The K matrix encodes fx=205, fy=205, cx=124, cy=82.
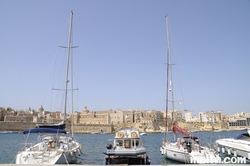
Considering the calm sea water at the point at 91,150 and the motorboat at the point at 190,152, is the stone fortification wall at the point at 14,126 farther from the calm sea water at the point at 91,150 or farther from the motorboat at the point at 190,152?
the motorboat at the point at 190,152

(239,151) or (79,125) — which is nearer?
(239,151)

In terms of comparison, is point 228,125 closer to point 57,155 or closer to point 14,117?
point 14,117

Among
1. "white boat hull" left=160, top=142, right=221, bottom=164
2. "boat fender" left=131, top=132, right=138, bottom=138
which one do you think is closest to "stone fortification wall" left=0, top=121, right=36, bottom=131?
"white boat hull" left=160, top=142, right=221, bottom=164

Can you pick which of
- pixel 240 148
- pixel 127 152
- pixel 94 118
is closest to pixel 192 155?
pixel 127 152

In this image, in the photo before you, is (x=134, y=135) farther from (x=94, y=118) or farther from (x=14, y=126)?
(x=94, y=118)

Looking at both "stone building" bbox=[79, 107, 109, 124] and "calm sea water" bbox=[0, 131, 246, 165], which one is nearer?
"calm sea water" bbox=[0, 131, 246, 165]

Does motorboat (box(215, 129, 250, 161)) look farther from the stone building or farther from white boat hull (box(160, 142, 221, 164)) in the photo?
the stone building

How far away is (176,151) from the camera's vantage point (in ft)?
54.9

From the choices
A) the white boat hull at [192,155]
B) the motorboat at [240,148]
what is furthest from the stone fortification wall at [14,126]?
the white boat hull at [192,155]

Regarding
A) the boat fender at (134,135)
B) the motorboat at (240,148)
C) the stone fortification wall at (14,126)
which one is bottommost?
the stone fortification wall at (14,126)

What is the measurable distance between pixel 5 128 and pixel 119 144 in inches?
3922

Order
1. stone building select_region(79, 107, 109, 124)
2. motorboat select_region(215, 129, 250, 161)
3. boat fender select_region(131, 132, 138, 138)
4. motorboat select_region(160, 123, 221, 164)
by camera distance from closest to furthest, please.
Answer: motorboat select_region(160, 123, 221, 164) < boat fender select_region(131, 132, 138, 138) < motorboat select_region(215, 129, 250, 161) < stone building select_region(79, 107, 109, 124)

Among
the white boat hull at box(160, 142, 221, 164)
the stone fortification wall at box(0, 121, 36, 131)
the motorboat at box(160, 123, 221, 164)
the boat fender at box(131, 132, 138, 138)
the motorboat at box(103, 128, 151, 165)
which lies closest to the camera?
the motorboat at box(103, 128, 151, 165)

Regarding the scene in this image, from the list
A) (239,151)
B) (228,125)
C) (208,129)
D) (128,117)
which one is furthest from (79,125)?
(239,151)
